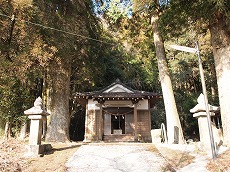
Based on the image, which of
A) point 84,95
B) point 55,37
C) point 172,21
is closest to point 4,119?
point 84,95

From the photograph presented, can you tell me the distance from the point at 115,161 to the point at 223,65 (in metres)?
Answer: 4.14

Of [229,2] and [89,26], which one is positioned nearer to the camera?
[229,2]

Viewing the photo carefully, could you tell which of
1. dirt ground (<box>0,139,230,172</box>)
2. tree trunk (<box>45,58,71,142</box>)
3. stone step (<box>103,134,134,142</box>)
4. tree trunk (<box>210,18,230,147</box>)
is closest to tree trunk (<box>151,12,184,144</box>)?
dirt ground (<box>0,139,230,172</box>)

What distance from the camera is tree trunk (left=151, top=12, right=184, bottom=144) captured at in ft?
29.8

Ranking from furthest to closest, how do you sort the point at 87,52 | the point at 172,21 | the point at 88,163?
the point at 87,52 → the point at 172,21 → the point at 88,163

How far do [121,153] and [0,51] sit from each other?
684 cm

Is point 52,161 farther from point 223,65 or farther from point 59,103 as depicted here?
point 223,65

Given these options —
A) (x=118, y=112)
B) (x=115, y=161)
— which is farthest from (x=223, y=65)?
(x=118, y=112)

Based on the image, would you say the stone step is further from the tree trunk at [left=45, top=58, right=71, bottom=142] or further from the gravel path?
the gravel path

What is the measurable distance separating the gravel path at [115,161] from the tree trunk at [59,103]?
11.5ft

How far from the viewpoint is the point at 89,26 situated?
12.1 meters

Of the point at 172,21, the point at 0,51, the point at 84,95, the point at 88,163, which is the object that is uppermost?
the point at 172,21

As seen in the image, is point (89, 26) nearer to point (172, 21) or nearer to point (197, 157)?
point (172, 21)

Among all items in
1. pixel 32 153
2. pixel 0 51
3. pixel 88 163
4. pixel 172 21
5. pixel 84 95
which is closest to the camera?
pixel 88 163
